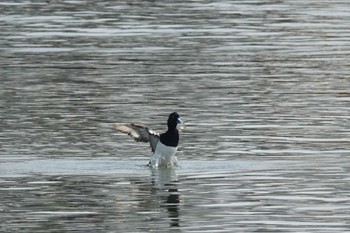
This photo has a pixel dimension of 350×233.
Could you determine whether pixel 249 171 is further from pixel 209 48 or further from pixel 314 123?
pixel 209 48

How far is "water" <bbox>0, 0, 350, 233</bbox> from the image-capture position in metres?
17.5

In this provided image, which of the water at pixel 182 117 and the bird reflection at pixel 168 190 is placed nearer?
the bird reflection at pixel 168 190

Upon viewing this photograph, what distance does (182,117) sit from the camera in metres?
26.8

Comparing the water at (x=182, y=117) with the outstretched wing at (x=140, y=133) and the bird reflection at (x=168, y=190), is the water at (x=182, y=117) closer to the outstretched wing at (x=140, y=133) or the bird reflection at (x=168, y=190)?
the bird reflection at (x=168, y=190)

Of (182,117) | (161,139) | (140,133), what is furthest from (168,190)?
(182,117)

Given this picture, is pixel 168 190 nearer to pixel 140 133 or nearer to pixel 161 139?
pixel 161 139

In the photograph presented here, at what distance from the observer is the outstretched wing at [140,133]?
2233 centimetres

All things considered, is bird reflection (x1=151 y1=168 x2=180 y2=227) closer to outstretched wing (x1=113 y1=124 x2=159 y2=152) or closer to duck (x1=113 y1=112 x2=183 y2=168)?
duck (x1=113 y1=112 x2=183 y2=168)

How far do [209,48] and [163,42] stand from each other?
74.3 inches

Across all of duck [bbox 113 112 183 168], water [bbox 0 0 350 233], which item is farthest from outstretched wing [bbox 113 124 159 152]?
water [bbox 0 0 350 233]

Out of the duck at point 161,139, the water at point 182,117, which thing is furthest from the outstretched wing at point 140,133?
the water at point 182,117

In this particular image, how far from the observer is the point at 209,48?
39.2 m

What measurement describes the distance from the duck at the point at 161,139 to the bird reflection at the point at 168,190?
7.9 inches

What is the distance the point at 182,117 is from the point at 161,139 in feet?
15.5
